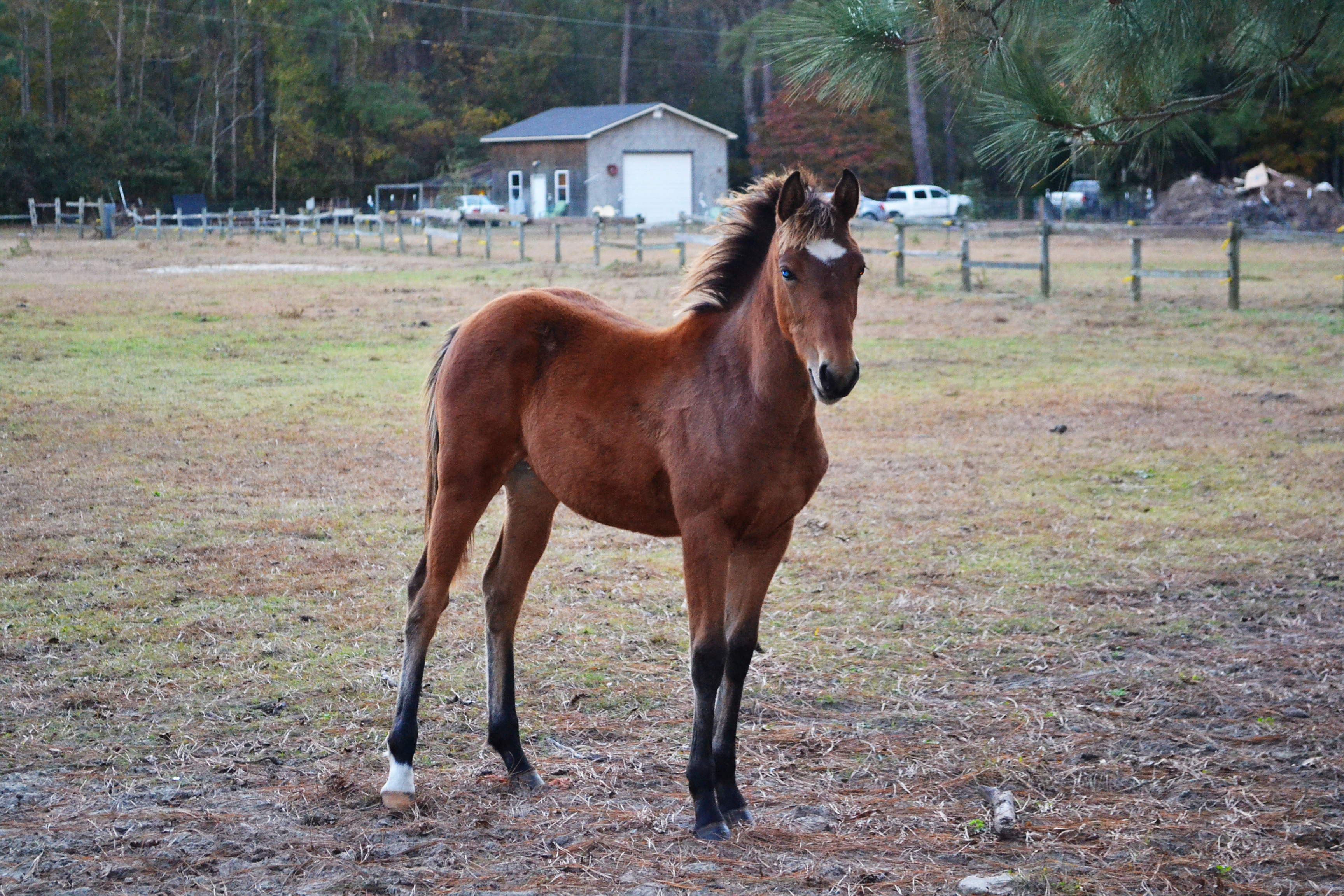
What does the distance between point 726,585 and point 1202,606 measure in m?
3.01

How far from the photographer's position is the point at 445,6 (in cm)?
5697

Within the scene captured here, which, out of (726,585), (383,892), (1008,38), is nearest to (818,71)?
(1008,38)

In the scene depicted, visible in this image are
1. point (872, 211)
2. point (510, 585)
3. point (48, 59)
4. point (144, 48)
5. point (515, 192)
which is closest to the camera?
point (510, 585)

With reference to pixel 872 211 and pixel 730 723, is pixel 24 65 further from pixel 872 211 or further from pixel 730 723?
pixel 730 723

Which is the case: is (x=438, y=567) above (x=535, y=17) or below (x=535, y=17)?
below

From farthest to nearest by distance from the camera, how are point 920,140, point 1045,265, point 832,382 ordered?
point 920,140
point 1045,265
point 832,382

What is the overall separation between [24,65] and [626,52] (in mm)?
25788

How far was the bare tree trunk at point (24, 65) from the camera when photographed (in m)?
45.6

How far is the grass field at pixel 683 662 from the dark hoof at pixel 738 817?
5 cm

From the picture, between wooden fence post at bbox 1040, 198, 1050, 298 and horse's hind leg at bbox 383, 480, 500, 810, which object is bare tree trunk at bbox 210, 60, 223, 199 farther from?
horse's hind leg at bbox 383, 480, 500, 810

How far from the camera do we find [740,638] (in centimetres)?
354

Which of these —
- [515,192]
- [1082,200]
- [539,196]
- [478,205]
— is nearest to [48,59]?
[478,205]

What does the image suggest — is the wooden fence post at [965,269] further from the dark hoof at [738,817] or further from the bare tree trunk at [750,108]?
the bare tree trunk at [750,108]

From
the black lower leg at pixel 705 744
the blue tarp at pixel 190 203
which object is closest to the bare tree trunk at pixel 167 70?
the blue tarp at pixel 190 203
